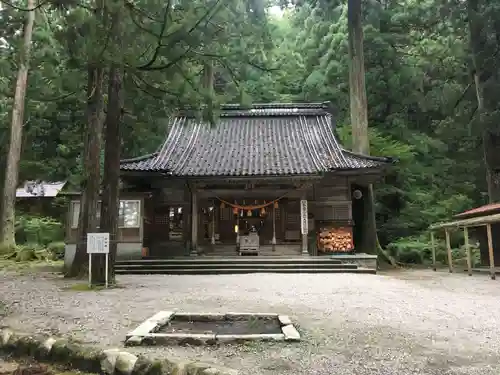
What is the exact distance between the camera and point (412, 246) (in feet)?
55.1

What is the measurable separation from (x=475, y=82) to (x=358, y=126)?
4.64 metres

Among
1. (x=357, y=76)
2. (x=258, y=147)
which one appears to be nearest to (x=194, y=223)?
(x=258, y=147)

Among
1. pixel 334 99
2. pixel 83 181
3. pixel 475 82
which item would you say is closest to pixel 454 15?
pixel 475 82

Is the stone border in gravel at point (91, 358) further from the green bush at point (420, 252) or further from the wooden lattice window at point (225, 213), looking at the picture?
the green bush at point (420, 252)

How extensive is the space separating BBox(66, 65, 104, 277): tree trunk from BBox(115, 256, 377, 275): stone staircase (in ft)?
9.26

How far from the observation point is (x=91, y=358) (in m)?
3.86

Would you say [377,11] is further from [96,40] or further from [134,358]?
[134,358]

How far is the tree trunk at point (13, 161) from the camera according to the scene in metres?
14.4

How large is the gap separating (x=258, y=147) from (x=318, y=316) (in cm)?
1254

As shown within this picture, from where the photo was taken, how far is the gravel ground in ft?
12.1

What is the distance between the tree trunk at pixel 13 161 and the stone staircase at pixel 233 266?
15.3 feet

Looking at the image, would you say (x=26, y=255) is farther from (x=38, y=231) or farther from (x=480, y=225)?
(x=480, y=225)

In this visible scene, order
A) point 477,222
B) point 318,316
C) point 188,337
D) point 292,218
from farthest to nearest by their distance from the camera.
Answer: point 292,218
point 477,222
point 318,316
point 188,337

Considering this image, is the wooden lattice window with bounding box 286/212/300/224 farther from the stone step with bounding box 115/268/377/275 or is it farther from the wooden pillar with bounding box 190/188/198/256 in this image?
the stone step with bounding box 115/268/377/275
